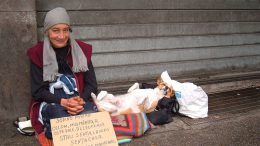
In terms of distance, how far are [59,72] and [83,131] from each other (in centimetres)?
84

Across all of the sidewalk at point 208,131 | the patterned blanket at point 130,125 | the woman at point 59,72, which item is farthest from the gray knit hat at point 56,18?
the sidewalk at point 208,131

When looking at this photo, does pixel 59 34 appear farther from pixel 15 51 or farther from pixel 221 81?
pixel 221 81

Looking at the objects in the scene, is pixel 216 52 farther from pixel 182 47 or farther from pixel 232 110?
pixel 232 110

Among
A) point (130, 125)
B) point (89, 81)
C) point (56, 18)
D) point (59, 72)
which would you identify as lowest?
point (130, 125)

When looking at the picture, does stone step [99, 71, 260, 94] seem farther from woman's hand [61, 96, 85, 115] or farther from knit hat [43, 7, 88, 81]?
woman's hand [61, 96, 85, 115]

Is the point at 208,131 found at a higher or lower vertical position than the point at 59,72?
lower

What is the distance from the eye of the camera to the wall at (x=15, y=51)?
144 inches

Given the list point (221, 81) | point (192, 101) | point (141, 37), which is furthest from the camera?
point (221, 81)

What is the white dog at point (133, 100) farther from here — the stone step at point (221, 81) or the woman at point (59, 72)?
the stone step at point (221, 81)

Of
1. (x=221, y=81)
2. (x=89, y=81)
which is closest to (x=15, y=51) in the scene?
(x=89, y=81)

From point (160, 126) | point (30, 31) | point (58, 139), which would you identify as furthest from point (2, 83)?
point (160, 126)

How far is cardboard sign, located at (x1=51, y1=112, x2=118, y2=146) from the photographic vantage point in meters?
3.03

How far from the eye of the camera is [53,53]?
3.45 meters

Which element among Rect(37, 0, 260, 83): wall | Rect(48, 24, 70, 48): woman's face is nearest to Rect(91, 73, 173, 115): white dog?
Answer: Rect(37, 0, 260, 83): wall
